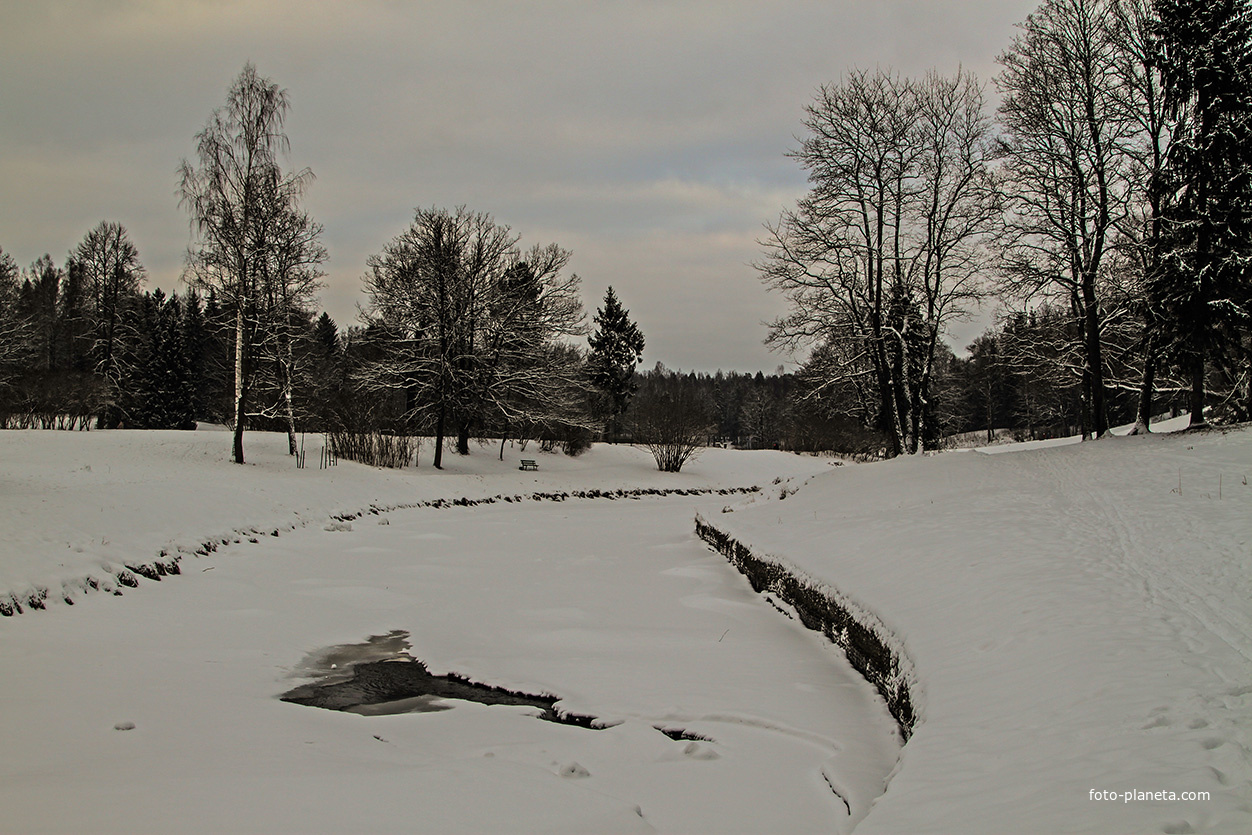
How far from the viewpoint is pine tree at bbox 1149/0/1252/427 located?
14.3 metres

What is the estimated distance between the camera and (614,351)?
1961 inches

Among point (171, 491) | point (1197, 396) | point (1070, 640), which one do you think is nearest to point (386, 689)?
point (1070, 640)

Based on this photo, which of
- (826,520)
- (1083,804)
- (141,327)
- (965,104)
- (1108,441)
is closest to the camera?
(1083,804)

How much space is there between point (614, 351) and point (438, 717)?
45.3m

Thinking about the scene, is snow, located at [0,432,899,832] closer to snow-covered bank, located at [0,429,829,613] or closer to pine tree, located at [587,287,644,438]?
snow-covered bank, located at [0,429,829,613]

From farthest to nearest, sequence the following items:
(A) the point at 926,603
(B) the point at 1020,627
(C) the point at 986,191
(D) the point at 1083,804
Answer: (C) the point at 986,191, (A) the point at 926,603, (B) the point at 1020,627, (D) the point at 1083,804

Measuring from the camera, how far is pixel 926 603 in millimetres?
6391

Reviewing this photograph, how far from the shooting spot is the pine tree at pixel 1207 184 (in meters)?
14.3

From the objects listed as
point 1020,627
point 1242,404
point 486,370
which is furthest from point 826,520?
point 486,370

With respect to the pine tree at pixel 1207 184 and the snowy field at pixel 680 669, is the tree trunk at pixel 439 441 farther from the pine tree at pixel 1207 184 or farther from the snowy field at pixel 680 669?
the pine tree at pixel 1207 184

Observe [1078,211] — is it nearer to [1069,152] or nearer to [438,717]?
[1069,152]

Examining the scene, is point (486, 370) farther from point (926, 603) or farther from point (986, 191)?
point (926, 603)

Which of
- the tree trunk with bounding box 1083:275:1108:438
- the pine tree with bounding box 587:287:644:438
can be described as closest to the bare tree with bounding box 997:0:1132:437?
the tree trunk with bounding box 1083:275:1108:438

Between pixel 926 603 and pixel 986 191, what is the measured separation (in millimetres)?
16572
